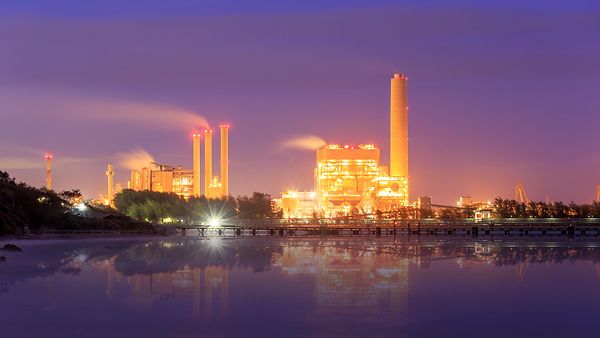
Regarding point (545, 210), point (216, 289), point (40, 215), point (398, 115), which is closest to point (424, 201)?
point (398, 115)

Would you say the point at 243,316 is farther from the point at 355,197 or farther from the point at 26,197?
the point at 355,197

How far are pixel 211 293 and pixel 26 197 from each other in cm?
4907

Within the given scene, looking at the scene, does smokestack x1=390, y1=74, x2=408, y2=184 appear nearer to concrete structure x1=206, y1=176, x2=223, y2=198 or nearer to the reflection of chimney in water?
concrete structure x1=206, y1=176, x2=223, y2=198

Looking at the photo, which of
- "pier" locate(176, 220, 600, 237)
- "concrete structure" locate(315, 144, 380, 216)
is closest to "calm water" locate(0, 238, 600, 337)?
"pier" locate(176, 220, 600, 237)

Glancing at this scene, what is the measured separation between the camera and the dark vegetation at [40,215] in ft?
178

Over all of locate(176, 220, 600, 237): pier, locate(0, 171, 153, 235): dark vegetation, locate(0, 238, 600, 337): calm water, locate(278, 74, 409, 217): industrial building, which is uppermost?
locate(278, 74, 409, 217): industrial building

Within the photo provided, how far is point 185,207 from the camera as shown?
130375 millimetres

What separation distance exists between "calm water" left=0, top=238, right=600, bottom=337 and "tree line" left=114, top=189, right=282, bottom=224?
8219 cm

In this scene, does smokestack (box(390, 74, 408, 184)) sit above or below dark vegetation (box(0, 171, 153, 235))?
above

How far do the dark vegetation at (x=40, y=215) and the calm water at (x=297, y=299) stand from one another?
26.6m

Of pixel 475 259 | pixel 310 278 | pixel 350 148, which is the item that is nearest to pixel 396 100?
pixel 350 148

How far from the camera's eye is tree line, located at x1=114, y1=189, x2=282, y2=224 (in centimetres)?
11326

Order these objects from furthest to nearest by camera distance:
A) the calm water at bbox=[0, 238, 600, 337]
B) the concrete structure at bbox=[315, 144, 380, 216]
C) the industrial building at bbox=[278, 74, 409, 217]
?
the concrete structure at bbox=[315, 144, 380, 216]
the industrial building at bbox=[278, 74, 409, 217]
the calm water at bbox=[0, 238, 600, 337]

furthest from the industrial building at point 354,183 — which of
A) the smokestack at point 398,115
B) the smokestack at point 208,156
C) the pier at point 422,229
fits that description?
the pier at point 422,229
